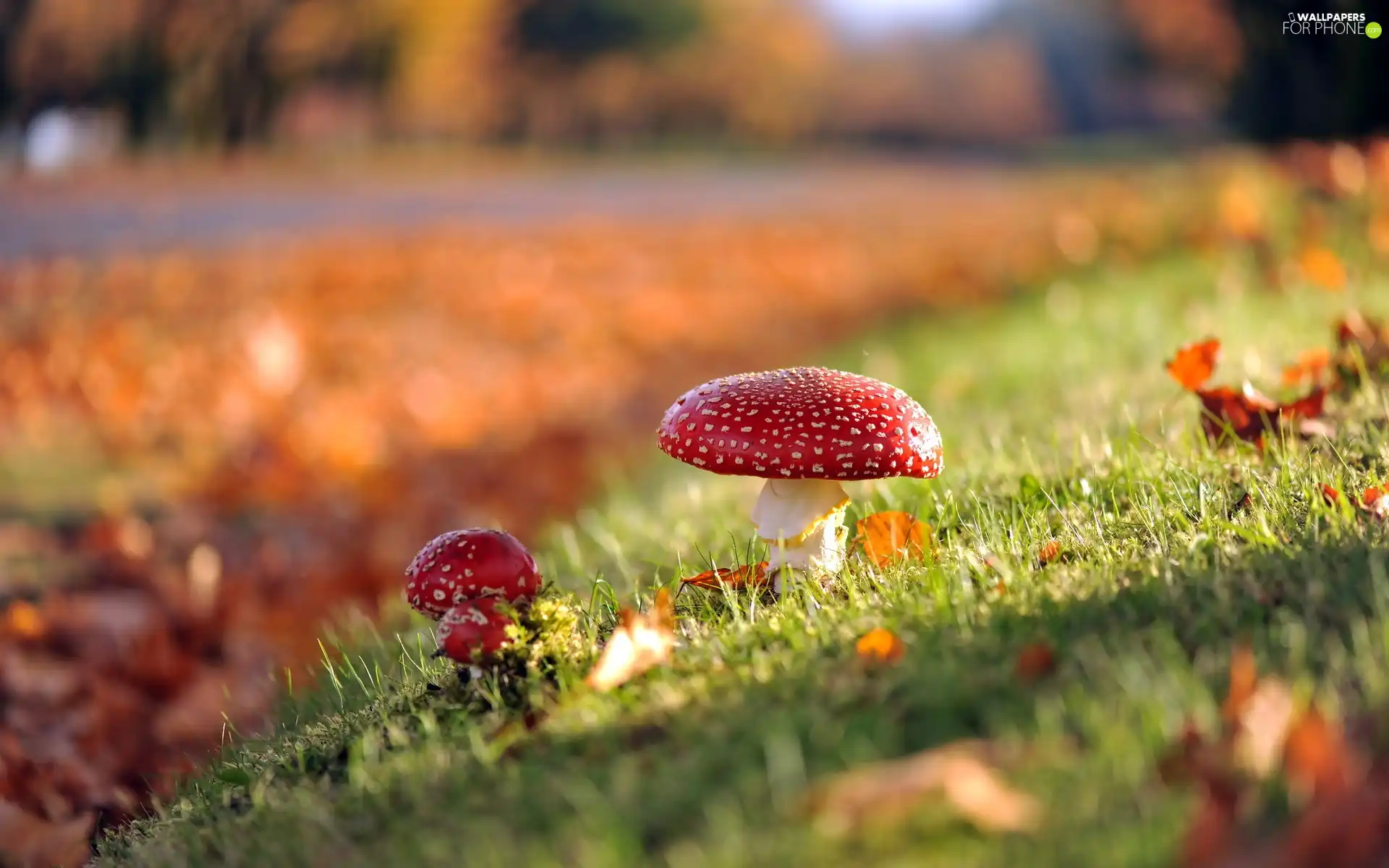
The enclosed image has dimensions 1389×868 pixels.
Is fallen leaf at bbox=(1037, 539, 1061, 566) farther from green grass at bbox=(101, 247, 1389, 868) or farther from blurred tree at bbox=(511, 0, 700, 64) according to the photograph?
blurred tree at bbox=(511, 0, 700, 64)

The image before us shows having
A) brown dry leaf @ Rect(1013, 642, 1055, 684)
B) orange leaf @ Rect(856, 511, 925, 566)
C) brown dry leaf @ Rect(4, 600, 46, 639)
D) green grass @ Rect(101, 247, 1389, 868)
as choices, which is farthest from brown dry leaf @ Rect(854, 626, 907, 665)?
brown dry leaf @ Rect(4, 600, 46, 639)

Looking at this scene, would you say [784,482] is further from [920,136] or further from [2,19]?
[920,136]

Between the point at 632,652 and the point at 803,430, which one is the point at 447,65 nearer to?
the point at 803,430

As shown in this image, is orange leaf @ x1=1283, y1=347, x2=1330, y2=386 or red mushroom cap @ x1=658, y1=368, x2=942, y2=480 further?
orange leaf @ x1=1283, y1=347, x2=1330, y2=386

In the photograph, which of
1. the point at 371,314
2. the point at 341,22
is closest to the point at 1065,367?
the point at 371,314

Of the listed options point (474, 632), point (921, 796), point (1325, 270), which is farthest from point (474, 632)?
point (1325, 270)

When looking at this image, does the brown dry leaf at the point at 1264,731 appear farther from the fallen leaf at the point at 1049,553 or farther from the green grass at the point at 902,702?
the fallen leaf at the point at 1049,553
